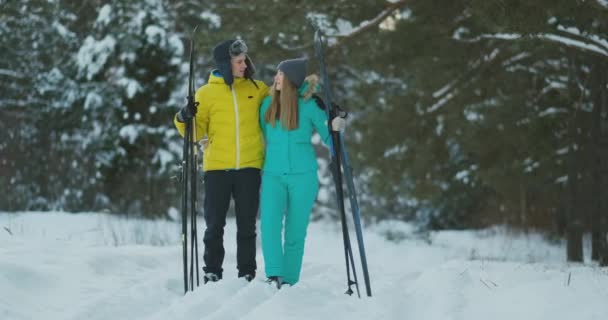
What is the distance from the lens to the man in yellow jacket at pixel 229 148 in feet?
19.1

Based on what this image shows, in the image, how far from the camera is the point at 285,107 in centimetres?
570

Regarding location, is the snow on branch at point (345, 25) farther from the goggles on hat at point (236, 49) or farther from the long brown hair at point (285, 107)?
the long brown hair at point (285, 107)

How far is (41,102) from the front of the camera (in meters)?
16.5

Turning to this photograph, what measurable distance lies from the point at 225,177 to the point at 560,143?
7.69 m

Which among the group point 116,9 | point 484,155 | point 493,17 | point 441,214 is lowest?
point 441,214

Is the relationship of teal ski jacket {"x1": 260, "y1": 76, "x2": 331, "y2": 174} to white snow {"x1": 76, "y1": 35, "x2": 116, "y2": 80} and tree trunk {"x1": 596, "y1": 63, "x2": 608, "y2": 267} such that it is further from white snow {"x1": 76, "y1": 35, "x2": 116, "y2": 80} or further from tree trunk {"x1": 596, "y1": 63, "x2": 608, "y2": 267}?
white snow {"x1": 76, "y1": 35, "x2": 116, "y2": 80}

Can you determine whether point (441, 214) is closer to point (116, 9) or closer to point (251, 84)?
point (116, 9)

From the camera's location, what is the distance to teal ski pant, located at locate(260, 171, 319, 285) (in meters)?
5.77

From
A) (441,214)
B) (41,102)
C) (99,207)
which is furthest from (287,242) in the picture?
(441,214)

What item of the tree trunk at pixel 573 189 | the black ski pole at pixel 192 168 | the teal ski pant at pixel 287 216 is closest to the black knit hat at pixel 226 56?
the black ski pole at pixel 192 168

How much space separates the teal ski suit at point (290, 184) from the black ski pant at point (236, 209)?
0.43 feet

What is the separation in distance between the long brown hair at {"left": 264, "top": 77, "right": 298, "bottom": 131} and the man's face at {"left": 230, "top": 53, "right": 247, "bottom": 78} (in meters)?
0.31

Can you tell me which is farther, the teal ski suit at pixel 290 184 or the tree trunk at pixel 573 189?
the tree trunk at pixel 573 189

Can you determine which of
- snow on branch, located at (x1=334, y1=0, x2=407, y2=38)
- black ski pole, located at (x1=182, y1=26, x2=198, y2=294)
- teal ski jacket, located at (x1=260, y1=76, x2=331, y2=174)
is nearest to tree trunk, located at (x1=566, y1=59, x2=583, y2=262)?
snow on branch, located at (x1=334, y1=0, x2=407, y2=38)
